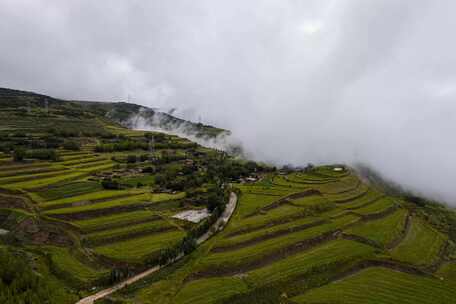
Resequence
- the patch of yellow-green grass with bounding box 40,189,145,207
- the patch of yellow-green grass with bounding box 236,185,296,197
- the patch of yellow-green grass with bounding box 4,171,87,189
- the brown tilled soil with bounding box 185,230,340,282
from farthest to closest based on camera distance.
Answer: the patch of yellow-green grass with bounding box 236,185,296,197 < the patch of yellow-green grass with bounding box 4,171,87,189 < the patch of yellow-green grass with bounding box 40,189,145,207 < the brown tilled soil with bounding box 185,230,340,282

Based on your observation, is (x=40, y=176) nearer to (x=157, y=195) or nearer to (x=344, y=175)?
(x=157, y=195)

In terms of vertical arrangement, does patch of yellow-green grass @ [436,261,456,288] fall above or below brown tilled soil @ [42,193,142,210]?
below

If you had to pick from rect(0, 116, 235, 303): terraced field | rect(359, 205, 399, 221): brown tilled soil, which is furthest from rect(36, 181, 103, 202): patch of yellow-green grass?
rect(359, 205, 399, 221): brown tilled soil

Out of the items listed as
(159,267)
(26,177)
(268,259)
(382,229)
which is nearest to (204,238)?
(159,267)

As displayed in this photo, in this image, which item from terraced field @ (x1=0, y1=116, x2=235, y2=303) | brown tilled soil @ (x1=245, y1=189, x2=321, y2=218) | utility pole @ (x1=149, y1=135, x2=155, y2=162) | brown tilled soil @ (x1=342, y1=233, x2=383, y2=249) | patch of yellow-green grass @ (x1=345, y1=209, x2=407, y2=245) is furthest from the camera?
utility pole @ (x1=149, y1=135, x2=155, y2=162)

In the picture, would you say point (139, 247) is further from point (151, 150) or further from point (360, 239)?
point (151, 150)

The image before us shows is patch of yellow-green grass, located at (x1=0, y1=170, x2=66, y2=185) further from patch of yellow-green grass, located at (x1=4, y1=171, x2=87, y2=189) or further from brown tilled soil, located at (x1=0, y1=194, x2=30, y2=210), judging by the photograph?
brown tilled soil, located at (x1=0, y1=194, x2=30, y2=210)

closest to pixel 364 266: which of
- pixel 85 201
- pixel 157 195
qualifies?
pixel 157 195
